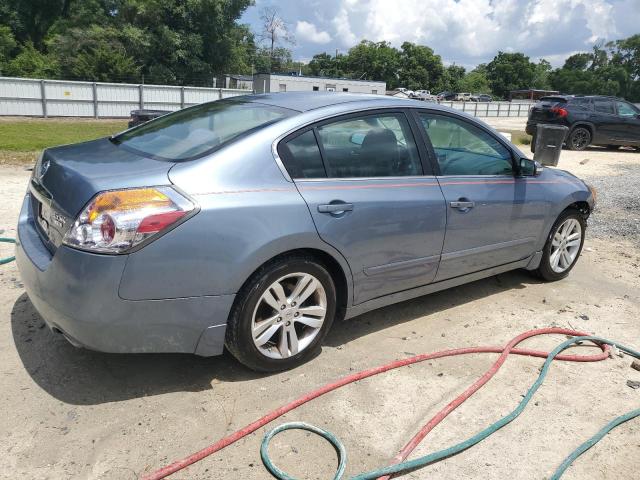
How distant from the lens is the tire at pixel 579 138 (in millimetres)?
16297

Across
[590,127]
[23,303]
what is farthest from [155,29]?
[23,303]

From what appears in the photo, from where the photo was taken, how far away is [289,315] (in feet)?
10.3

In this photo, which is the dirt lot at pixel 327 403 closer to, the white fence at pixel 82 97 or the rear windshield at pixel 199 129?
the rear windshield at pixel 199 129

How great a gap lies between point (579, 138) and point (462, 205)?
47.8 ft

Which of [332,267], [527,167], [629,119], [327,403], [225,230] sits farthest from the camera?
[629,119]

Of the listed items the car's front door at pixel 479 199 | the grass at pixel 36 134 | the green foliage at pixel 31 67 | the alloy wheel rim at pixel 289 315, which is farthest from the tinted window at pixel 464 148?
the green foliage at pixel 31 67

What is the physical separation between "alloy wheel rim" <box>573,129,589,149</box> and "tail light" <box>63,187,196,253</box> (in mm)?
16329

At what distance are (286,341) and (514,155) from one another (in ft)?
8.20

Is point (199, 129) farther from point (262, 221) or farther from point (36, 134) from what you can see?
point (36, 134)

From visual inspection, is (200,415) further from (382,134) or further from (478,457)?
(382,134)

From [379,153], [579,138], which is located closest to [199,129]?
[379,153]

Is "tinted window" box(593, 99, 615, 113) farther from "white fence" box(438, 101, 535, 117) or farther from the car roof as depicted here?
"white fence" box(438, 101, 535, 117)

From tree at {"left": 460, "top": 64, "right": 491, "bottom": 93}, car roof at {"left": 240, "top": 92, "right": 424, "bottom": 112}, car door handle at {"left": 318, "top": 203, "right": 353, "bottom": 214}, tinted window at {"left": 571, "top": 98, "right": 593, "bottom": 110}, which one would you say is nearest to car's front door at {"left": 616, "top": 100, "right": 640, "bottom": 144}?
tinted window at {"left": 571, "top": 98, "right": 593, "bottom": 110}

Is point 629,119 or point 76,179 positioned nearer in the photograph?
point 76,179
